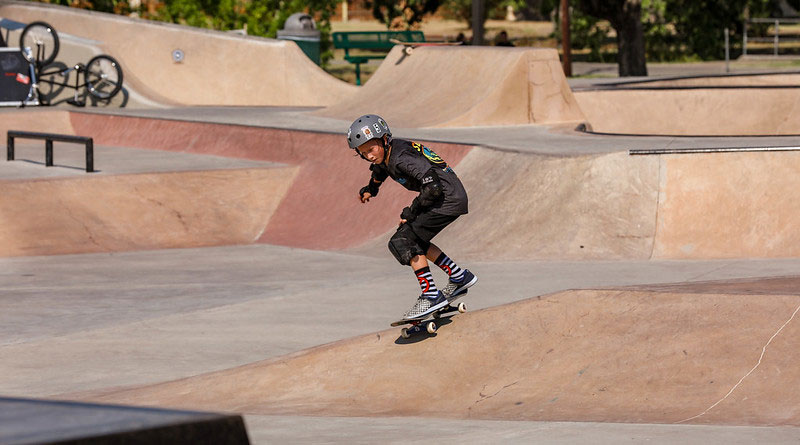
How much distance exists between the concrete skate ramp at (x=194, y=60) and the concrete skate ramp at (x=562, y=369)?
16.8m

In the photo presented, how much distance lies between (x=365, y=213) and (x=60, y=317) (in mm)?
4883

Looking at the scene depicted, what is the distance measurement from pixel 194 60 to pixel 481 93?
8476 mm

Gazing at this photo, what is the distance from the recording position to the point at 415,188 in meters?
7.41

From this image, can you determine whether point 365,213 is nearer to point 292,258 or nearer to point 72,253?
point 292,258

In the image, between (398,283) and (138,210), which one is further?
(138,210)

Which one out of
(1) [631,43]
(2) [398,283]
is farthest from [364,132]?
(1) [631,43]

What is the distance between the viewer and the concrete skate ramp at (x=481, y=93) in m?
17.6

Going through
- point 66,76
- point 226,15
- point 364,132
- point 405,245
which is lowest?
point 405,245

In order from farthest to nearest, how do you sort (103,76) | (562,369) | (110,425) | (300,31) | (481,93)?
(300,31)
(103,76)
(481,93)
(562,369)
(110,425)

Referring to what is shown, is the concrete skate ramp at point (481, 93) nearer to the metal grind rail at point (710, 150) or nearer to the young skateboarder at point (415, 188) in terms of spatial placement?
the metal grind rail at point (710, 150)

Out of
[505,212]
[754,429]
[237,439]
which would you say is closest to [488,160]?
[505,212]

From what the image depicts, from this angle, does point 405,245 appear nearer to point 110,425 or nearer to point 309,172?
point 110,425

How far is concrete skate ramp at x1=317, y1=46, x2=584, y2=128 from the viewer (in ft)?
57.9

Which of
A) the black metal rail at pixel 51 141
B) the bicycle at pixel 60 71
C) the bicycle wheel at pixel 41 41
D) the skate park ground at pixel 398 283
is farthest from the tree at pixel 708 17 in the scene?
the black metal rail at pixel 51 141
